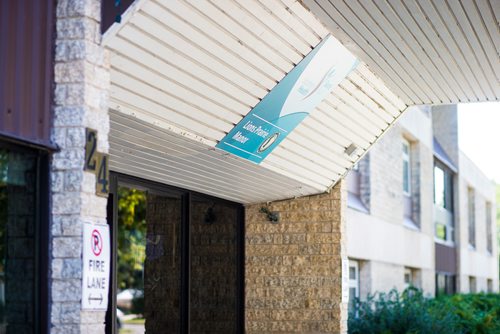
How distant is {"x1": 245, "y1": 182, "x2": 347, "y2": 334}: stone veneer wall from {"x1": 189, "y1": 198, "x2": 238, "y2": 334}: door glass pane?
8.9 inches

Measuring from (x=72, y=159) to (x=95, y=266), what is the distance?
749mm

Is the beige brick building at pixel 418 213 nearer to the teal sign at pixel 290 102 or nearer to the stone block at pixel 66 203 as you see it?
the teal sign at pixel 290 102

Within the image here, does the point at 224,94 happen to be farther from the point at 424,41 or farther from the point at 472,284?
the point at 472,284

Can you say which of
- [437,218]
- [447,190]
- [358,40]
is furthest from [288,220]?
[447,190]

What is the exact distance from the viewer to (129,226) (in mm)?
18328

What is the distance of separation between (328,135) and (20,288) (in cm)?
530

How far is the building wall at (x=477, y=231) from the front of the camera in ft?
109

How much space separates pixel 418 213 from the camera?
25.3 metres

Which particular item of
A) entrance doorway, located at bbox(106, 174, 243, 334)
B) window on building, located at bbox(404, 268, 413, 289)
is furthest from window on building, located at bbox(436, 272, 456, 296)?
entrance doorway, located at bbox(106, 174, 243, 334)

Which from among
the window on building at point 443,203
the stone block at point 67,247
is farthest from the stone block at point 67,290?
the window on building at point 443,203

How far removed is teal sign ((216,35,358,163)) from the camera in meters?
9.30

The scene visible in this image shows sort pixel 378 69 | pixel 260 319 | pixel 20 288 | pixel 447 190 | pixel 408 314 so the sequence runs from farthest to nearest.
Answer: pixel 447 190 < pixel 408 314 < pixel 260 319 < pixel 378 69 < pixel 20 288

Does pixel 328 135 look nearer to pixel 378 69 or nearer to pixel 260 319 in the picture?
pixel 378 69

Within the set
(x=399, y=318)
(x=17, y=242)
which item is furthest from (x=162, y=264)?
(x=399, y=318)
